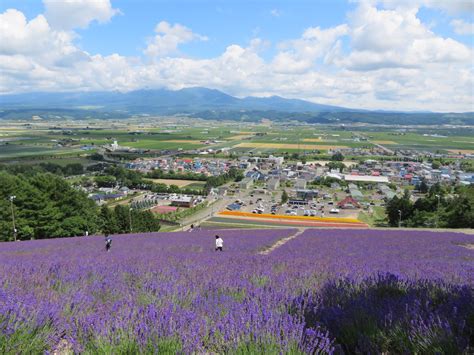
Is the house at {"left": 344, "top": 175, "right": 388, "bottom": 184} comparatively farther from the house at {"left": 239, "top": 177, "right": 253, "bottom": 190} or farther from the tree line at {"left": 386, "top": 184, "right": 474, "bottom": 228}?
the tree line at {"left": 386, "top": 184, "right": 474, "bottom": 228}

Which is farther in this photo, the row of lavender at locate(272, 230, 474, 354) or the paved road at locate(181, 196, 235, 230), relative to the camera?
the paved road at locate(181, 196, 235, 230)

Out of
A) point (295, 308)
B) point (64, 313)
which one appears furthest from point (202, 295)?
point (64, 313)

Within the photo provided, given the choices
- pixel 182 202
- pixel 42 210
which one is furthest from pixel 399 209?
pixel 42 210

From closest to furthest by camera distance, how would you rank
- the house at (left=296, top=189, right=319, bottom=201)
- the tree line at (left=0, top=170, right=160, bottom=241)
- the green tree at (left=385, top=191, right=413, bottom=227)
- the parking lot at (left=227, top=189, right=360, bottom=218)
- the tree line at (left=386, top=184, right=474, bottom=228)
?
the tree line at (left=0, top=170, right=160, bottom=241) → the tree line at (left=386, top=184, right=474, bottom=228) → the green tree at (left=385, top=191, right=413, bottom=227) → the parking lot at (left=227, top=189, right=360, bottom=218) → the house at (left=296, top=189, right=319, bottom=201)

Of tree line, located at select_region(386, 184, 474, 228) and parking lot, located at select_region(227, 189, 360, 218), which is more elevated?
tree line, located at select_region(386, 184, 474, 228)

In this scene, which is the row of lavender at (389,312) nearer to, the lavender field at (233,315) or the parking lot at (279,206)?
the lavender field at (233,315)

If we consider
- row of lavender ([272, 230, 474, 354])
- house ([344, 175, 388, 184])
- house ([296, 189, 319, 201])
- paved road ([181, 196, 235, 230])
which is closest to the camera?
row of lavender ([272, 230, 474, 354])

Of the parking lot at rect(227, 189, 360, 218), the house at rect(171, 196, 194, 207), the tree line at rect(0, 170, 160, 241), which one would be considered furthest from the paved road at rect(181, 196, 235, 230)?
the tree line at rect(0, 170, 160, 241)

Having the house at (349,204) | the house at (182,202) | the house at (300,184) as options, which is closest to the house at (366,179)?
the house at (300,184)

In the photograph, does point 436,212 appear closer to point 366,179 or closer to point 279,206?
point 279,206

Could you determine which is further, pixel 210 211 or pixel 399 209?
pixel 210 211

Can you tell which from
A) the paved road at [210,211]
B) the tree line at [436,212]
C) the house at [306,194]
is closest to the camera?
the tree line at [436,212]

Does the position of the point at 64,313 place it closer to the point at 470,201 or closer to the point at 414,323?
the point at 414,323
